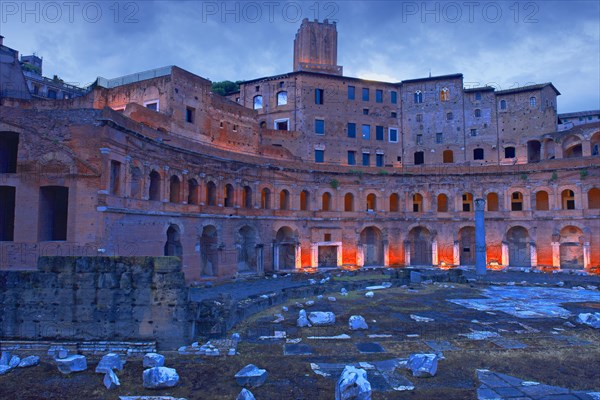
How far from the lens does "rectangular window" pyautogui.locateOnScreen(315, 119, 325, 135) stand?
132 feet

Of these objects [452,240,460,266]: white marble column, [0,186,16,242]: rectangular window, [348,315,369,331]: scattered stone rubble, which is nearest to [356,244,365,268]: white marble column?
[452,240,460,266]: white marble column

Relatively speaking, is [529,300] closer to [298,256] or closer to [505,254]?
[505,254]

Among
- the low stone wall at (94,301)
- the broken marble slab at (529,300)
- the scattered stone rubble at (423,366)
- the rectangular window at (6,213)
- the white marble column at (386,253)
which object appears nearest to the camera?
the scattered stone rubble at (423,366)

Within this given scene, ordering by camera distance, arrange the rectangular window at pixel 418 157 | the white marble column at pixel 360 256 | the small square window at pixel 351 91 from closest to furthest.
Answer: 1. the white marble column at pixel 360 256
2. the small square window at pixel 351 91
3. the rectangular window at pixel 418 157

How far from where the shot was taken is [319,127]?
40469mm

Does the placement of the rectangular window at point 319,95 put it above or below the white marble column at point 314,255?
above

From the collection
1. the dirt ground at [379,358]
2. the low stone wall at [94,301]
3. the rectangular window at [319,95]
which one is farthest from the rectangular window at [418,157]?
the low stone wall at [94,301]

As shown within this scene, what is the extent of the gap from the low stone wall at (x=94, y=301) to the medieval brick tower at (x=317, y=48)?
3960 cm

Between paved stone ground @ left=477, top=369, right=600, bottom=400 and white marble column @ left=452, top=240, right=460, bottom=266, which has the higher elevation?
white marble column @ left=452, top=240, right=460, bottom=266

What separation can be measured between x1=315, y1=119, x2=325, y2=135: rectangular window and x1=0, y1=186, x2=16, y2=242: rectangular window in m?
25.9

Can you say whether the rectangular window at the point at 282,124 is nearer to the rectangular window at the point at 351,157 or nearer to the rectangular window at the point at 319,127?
the rectangular window at the point at 319,127

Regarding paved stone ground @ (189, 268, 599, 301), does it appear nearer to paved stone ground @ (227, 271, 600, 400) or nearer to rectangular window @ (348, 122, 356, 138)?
paved stone ground @ (227, 271, 600, 400)

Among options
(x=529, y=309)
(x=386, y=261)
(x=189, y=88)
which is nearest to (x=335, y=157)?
(x=386, y=261)

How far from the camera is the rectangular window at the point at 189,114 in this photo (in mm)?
30891
